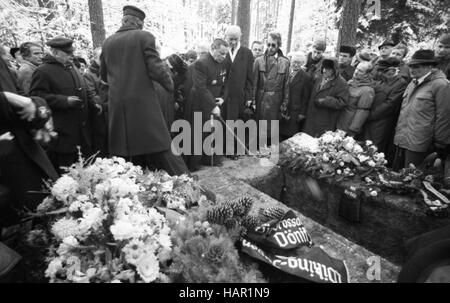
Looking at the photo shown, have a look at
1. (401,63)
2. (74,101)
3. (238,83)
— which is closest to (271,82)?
(238,83)

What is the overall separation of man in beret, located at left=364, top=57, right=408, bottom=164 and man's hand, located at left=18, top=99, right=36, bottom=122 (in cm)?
460

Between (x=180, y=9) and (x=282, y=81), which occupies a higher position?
(x=180, y=9)

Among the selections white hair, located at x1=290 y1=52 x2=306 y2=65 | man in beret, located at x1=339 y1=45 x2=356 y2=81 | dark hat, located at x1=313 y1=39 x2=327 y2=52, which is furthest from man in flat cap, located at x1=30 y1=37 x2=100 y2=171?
man in beret, located at x1=339 y1=45 x2=356 y2=81

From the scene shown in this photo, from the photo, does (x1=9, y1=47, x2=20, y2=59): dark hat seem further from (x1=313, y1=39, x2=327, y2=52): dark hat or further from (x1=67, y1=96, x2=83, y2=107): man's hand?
(x1=313, y1=39, x2=327, y2=52): dark hat

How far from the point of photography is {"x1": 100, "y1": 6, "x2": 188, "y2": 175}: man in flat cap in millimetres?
3195

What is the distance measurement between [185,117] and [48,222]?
3090 mm

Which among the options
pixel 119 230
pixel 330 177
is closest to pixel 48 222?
pixel 119 230

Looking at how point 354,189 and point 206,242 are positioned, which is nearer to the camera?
point 206,242

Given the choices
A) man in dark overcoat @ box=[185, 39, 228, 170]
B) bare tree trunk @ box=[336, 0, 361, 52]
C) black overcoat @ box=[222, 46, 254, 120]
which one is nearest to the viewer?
man in dark overcoat @ box=[185, 39, 228, 170]

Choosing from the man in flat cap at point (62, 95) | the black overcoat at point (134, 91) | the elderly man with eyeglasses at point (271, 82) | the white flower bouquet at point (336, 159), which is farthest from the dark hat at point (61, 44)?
the elderly man with eyeglasses at point (271, 82)

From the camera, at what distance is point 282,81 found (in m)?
5.46

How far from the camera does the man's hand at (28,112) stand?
184 centimetres
